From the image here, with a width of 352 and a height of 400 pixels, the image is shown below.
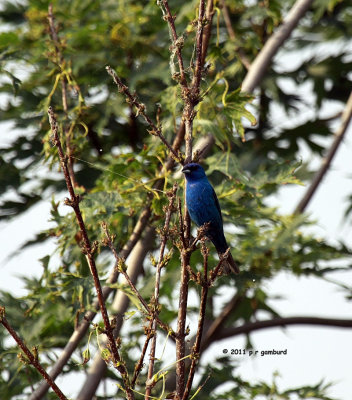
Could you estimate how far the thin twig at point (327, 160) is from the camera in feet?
19.8

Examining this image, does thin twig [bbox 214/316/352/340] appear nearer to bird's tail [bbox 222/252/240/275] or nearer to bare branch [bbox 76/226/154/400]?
bird's tail [bbox 222/252/240/275]

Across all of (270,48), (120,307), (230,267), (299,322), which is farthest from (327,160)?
(120,307)

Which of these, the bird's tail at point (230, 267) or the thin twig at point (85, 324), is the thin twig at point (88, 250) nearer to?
the thin twig at point (85, 324)

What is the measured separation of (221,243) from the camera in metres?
4.65

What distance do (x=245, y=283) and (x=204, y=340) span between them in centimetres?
77

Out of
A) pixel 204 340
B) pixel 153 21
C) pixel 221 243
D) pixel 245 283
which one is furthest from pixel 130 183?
pixel 153 21

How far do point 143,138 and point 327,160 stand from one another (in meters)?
1.81

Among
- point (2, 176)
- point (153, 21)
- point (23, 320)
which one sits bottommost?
point (23, 320)

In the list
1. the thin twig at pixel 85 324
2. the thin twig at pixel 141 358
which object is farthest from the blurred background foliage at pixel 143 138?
the thin twig at pixel 141 358

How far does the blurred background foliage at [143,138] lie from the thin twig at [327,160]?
242 mm

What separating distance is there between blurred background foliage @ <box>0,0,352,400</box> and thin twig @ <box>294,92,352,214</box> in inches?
9.5

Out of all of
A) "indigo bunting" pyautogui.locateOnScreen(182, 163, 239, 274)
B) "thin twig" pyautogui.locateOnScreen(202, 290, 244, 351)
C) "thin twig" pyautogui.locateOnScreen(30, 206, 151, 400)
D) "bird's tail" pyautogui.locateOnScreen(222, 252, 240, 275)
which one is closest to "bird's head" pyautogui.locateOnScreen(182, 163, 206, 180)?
"indigo bunting" pyautogui.locateOnScreen(182, 163, 239, 274)

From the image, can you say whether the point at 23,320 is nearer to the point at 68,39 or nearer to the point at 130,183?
the point at 130,183

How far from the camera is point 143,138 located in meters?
6.25
